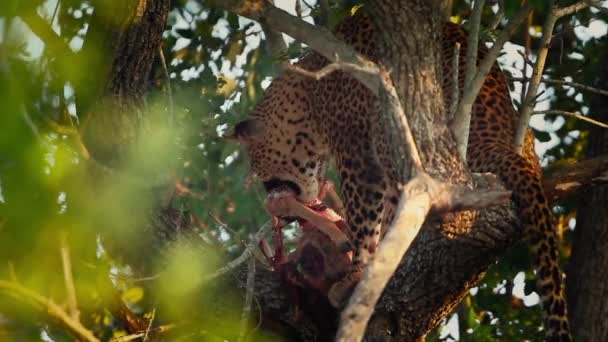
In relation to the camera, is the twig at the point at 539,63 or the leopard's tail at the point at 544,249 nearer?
the leopard's tail at the point at 544,249

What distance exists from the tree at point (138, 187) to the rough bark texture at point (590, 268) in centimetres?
40

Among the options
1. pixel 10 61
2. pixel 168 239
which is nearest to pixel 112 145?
pixel 168 239

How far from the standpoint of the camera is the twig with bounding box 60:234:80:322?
11.5 feet

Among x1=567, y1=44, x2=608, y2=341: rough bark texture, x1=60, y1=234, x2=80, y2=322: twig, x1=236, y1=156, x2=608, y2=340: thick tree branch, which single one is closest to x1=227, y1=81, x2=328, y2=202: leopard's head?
x1=236, y1=156, x2=608, y2=340: thick tree branch

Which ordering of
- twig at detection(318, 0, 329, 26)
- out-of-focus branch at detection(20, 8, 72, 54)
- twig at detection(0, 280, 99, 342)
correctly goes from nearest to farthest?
out-of-focus branch at detection(20, 8, 72, 54) < twig at detection(0, 280, 99, 342) < twig at detection(318, 0, 329, 26)

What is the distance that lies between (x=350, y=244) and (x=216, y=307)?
1.24 meters

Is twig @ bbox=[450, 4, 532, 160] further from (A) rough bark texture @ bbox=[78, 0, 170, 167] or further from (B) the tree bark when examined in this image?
(A) rough bark texture @ bbox=[78, 0, 170, 167]

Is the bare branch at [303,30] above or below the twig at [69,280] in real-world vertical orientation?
above

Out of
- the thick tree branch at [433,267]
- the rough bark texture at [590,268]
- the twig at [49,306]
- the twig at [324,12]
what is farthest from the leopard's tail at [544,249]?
the twig at [49,306]

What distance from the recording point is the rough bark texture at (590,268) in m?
7.22

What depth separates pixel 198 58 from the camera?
8.61 m

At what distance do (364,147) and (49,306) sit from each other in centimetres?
319

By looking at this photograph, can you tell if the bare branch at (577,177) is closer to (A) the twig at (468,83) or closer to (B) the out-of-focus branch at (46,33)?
(A) the twig at (468,83)

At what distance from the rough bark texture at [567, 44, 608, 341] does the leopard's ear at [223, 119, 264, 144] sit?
2485 mm
